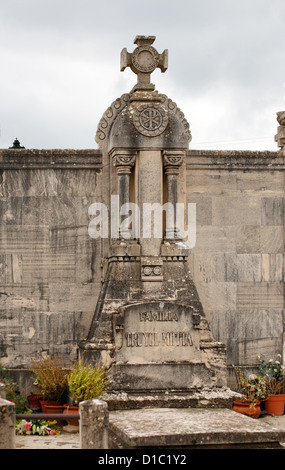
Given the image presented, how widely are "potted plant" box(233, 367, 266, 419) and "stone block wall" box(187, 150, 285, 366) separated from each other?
676mm

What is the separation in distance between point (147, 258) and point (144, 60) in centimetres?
312

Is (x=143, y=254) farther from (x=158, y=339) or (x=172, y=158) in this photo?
(x=172, y=158)

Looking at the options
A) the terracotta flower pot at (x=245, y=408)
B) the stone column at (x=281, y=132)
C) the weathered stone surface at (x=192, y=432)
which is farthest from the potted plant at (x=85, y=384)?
the stone column at (x=281, y=132)

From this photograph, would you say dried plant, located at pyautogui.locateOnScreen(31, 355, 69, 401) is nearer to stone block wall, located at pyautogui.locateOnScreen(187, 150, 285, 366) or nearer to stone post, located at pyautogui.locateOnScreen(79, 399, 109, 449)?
stone block wall, located at pyautogui.locateOnScreen(187, 150, 285, 366)

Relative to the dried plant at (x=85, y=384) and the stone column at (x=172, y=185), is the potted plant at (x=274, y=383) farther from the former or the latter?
the dried plant at (x=85, y=384)

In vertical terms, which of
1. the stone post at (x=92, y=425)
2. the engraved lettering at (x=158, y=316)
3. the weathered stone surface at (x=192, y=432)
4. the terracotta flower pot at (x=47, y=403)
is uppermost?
the engraved lettering at (x=158, y=316)

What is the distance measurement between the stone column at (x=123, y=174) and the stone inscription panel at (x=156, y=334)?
1378 millimetres

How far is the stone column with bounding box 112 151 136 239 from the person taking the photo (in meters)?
→ 13.0

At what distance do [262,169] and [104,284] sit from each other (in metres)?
3.34

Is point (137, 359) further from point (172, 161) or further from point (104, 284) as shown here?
point (172, 161)

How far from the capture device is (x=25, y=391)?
13.0m

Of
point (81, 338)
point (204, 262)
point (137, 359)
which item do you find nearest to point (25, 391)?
point (81, 338)

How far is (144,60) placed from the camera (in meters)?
13.2

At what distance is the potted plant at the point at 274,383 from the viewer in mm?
13055
